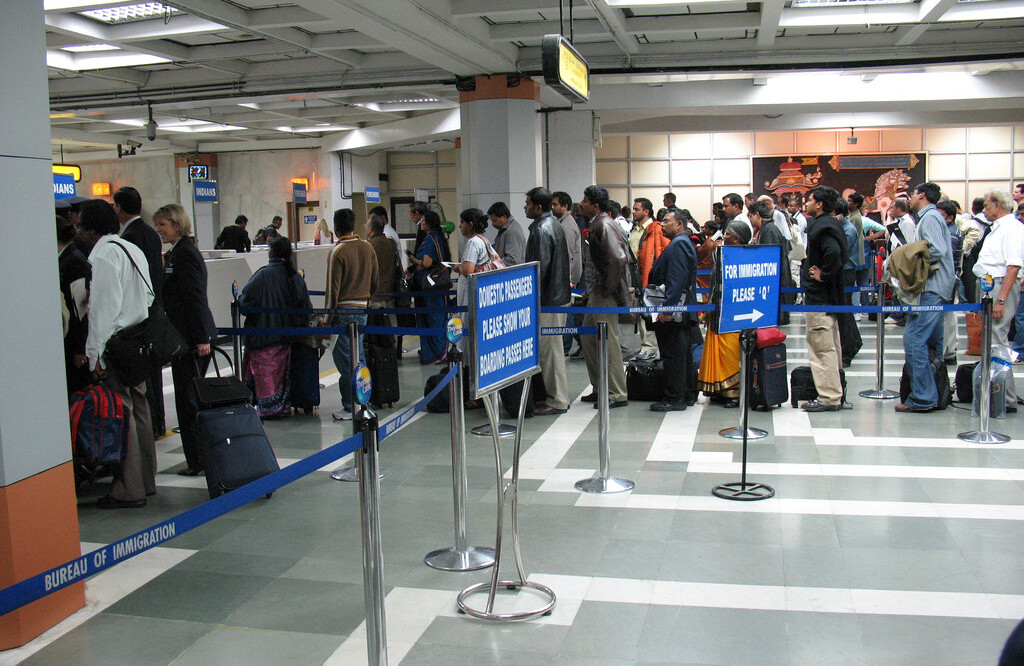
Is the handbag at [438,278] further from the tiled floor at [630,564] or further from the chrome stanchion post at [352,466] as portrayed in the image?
the chrome stanchion post at [352,466]

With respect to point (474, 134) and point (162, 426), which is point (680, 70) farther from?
point (162, 426)

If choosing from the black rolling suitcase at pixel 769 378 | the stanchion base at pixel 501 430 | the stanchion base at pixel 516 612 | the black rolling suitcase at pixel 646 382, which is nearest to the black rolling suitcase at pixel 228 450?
the stanchion base at pixel 516 612

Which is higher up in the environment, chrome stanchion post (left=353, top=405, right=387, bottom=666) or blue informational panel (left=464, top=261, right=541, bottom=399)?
blue informational panel (left=464, top=261, right=541, bottom=399)

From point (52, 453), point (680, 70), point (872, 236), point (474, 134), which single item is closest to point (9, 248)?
point (52, 453)

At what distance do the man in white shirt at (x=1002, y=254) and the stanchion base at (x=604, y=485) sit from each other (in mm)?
3831

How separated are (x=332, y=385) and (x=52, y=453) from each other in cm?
602

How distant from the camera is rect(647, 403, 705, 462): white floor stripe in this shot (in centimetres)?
658

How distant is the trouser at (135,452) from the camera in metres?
5.58

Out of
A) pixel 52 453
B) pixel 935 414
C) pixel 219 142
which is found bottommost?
pixel 935 414

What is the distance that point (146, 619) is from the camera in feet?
13.0

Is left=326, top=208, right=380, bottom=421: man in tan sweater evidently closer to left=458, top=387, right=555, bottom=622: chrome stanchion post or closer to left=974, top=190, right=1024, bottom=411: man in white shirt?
left=458, top=387, right=555, bottom=622: chrome stanchion post

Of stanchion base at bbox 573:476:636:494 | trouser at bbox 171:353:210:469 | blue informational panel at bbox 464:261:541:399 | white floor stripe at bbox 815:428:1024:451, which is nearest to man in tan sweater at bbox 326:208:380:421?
trouser at bbox 171:353:210:469

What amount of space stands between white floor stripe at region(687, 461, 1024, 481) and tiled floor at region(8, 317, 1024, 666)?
2 centimetres

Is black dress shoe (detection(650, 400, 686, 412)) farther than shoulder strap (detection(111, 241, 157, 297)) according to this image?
Yes
